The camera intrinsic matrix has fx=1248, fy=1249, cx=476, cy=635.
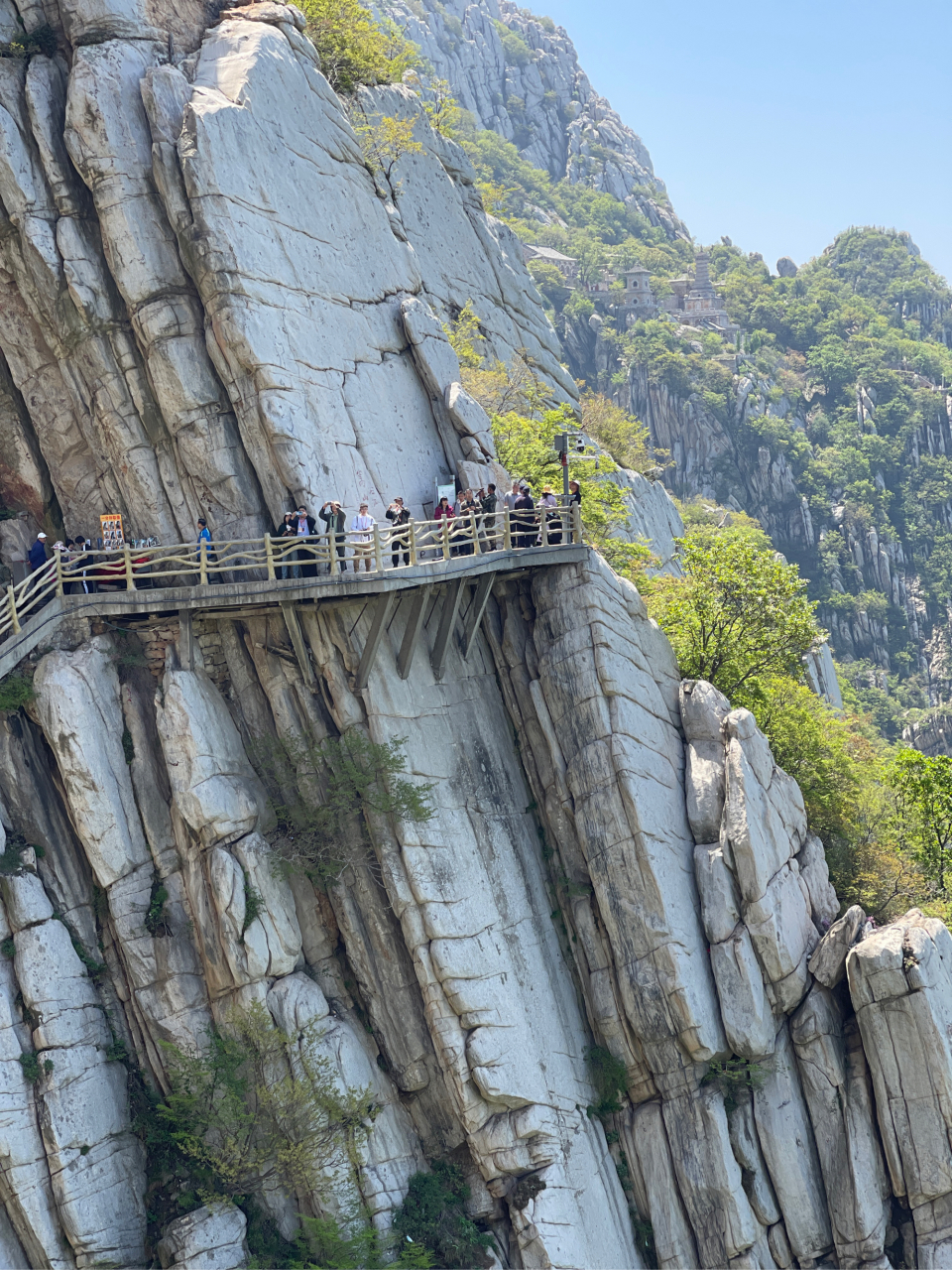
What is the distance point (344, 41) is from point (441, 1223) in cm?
3345

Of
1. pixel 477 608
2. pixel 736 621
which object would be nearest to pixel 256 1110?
pixel 477 608

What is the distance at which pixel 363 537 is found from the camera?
1113 inches

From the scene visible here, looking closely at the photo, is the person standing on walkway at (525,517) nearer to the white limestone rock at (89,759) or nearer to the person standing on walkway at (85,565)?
the person standing on walkway at (85,565)

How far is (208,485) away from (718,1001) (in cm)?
1608

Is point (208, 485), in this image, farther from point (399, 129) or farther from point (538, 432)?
point (399, 129)

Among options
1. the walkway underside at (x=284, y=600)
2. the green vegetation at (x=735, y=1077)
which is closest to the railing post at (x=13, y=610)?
the walkway underside at (x=284, y=600)

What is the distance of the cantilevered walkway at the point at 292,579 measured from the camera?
83.3ft

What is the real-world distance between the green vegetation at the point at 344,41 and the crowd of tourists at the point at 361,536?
16521 millimetres

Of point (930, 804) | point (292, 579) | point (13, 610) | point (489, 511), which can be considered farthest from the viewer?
point (930, 804)

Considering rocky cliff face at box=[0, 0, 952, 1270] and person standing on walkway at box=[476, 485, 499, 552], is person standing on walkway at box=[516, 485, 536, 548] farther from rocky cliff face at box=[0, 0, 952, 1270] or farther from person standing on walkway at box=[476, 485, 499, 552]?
rocky cliff face at box=[0, 0, 952, 1270]

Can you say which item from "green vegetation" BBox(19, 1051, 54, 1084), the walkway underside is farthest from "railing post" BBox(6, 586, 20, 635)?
"green vegetation" BBox(19, 1051, 54, 1084)

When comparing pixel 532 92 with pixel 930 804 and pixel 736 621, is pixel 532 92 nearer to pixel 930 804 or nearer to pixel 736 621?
pixel 736 621

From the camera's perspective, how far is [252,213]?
93.1 ft

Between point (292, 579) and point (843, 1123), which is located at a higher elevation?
point (292, 579)
